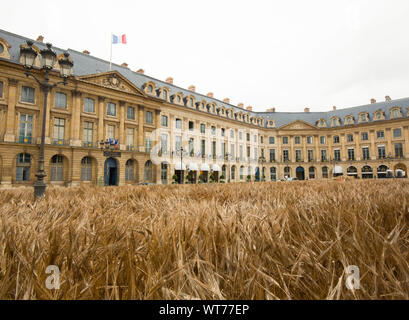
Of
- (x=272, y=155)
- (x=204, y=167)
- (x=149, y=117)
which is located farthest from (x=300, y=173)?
(x=149, y=117)

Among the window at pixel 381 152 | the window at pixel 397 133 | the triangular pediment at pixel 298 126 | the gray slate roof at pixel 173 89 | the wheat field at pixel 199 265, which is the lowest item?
the wheat field at pixel 199 265

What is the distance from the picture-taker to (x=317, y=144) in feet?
149

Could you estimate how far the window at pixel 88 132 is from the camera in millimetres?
23622

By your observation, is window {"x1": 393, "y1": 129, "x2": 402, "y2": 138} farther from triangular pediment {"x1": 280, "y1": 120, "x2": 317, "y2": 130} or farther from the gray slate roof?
triangular pediment {"x1": 280, "y1": 120, "x2": 317, "y2": 130}

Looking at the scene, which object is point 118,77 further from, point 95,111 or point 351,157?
point 351,157

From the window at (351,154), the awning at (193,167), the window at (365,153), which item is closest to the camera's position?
the awning at (193,167)

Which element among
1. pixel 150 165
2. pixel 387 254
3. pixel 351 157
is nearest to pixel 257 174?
pixel 351 157

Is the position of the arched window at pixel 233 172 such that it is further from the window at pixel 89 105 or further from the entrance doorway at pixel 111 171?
the window at pixel 89 105

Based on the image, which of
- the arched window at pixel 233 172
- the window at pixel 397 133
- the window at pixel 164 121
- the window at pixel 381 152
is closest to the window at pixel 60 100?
the window at pixel 164 121

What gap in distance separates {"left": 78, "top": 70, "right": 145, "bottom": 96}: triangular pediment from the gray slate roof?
4.33ft

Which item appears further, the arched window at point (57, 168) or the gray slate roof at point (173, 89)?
the gray slate roof at point (173, 89)

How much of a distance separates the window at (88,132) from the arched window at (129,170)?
4.79m

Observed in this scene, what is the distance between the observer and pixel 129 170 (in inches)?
1043
